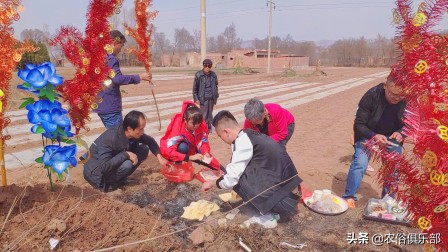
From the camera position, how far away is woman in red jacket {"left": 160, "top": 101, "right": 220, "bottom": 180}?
411 cm

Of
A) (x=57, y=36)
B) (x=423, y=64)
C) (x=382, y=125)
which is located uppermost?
(x=57, y=36)

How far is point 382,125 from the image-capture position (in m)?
3.45

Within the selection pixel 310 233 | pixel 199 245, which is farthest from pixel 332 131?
pixel 199 245

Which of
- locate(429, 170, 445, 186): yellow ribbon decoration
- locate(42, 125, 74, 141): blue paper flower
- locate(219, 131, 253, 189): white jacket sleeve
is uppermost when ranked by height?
locate(429, 170, 445, 186): yellow ribbon decoration

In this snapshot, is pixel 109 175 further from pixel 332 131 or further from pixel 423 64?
pixel 332 131

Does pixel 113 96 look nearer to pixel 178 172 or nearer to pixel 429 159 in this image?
pixel 178 172

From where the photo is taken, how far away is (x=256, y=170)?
9.96 ft

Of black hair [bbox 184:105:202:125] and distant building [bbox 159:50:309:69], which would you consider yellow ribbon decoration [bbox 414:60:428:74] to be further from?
distant building [bbox 159:50:309:69]

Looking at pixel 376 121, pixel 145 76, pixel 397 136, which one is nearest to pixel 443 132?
pixel 397 136

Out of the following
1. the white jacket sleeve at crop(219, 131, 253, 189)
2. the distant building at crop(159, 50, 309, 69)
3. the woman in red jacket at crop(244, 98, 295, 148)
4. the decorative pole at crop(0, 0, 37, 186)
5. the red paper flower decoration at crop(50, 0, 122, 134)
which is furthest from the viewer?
the distant building at crop(159, 50, 309, 69)

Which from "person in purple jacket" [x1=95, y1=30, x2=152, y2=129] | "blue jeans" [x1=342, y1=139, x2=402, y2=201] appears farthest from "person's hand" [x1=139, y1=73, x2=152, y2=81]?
"blue jeans" [x1=342, y1=139, x2=402, y2=201]

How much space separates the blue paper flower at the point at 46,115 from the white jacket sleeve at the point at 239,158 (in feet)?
4.55

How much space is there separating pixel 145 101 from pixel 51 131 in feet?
29.3

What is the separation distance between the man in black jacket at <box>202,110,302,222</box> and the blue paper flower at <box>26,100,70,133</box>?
1.29 m
